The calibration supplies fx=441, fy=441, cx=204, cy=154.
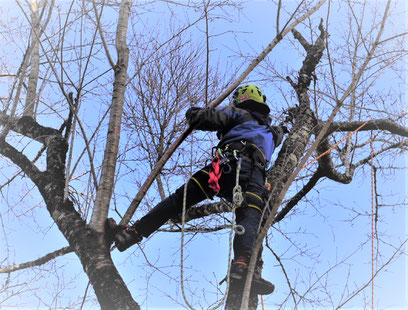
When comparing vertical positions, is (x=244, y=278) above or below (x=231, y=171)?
below

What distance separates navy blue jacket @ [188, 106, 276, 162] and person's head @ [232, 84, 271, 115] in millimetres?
78

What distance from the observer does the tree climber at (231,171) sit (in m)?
3.30

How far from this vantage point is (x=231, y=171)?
3.51 meters

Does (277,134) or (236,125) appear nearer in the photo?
(236,125)

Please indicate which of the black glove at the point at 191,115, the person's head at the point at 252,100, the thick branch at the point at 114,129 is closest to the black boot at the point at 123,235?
the thick branch at the point at 114,129

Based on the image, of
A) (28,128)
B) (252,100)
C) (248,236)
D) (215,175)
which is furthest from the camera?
(28,128)

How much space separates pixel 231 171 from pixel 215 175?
0.16 m

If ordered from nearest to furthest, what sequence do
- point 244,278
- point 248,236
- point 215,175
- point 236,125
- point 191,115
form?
point 244,278 → point 248,236 → point 215,175 → point 191,115 → point 236,125

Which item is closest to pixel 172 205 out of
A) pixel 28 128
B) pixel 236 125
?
pixel 236 125

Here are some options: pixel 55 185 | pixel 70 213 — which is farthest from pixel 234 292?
pixel 55 185

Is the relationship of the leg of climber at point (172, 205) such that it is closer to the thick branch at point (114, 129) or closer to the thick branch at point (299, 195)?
the thick branch at point (114, 129)

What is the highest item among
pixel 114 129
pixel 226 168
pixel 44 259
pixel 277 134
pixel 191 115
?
pixel 277 134

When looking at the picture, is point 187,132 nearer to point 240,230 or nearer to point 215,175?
point 215,175

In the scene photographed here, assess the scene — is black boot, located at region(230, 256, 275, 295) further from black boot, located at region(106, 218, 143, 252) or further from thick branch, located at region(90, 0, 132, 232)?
thick branch, located at region(90, 0, 132, 232)
